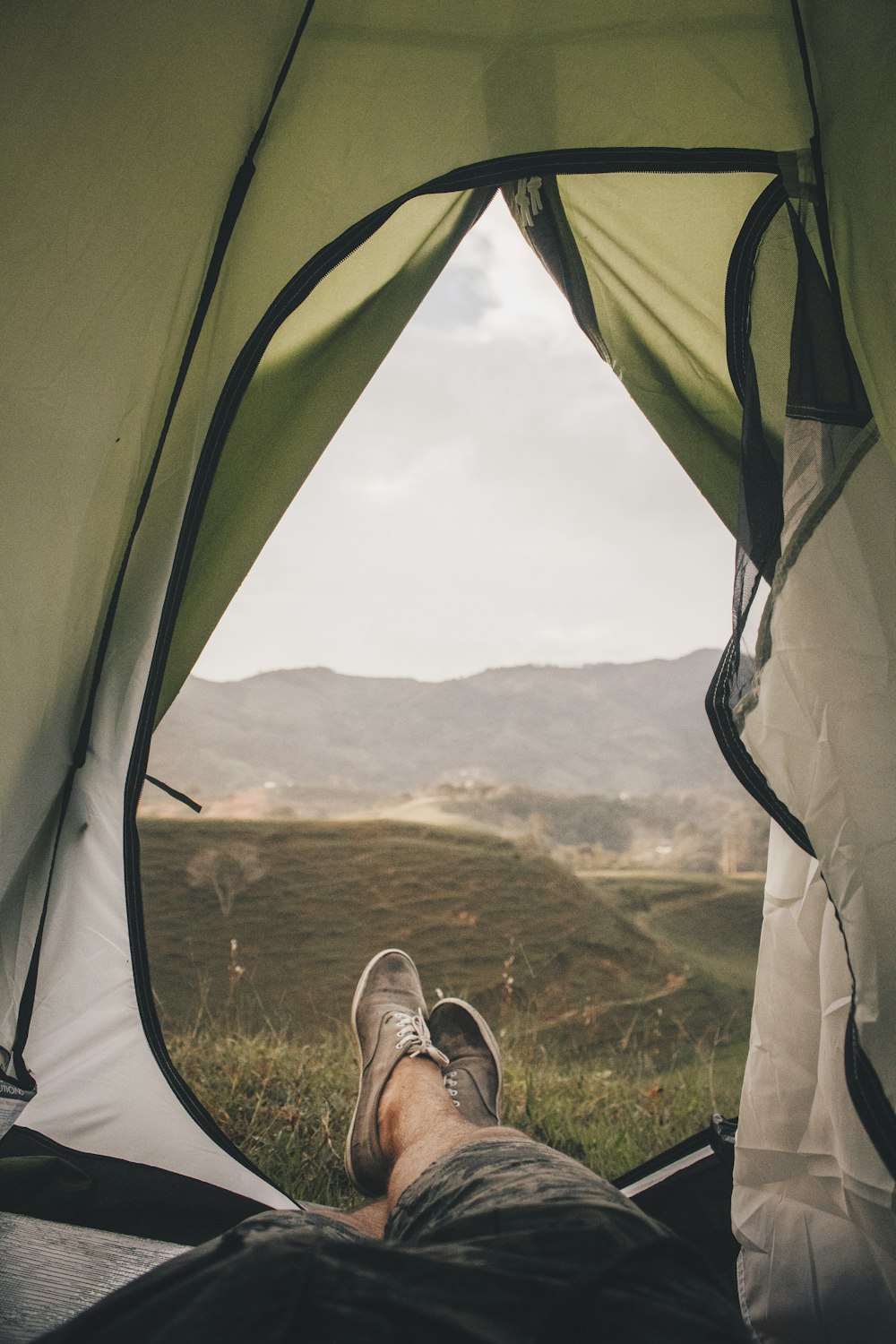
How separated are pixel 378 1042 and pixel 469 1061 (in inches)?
6.4

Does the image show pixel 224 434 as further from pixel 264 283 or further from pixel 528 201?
pixel 528 201

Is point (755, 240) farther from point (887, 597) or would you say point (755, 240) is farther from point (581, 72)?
point (887, 597)

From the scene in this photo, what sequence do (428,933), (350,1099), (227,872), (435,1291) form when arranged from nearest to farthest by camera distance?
(435,1291) < (350,1099) < (428,933) < (227,872)

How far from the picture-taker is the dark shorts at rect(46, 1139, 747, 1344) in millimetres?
403

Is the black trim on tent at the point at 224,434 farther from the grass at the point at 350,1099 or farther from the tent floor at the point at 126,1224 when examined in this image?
the grass at the point at 350,1099

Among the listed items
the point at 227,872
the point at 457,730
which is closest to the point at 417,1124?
the point at 227,872

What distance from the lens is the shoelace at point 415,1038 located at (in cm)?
130

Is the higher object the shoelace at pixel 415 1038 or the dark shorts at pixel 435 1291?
the dark shorts at pixel 435 1291

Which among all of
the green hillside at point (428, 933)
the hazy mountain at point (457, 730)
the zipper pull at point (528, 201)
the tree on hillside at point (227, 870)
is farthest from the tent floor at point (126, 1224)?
the hazy mountain at point (457, 730)

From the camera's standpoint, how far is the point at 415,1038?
1334 mm

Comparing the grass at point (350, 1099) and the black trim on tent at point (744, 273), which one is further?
the grass at point (350, 1099)

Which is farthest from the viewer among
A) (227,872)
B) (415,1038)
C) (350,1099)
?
(227,872)

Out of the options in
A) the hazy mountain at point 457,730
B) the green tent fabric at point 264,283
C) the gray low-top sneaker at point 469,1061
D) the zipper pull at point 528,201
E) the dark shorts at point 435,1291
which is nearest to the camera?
the dark shorts at point 435,1291

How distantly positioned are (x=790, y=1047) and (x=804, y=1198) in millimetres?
143
